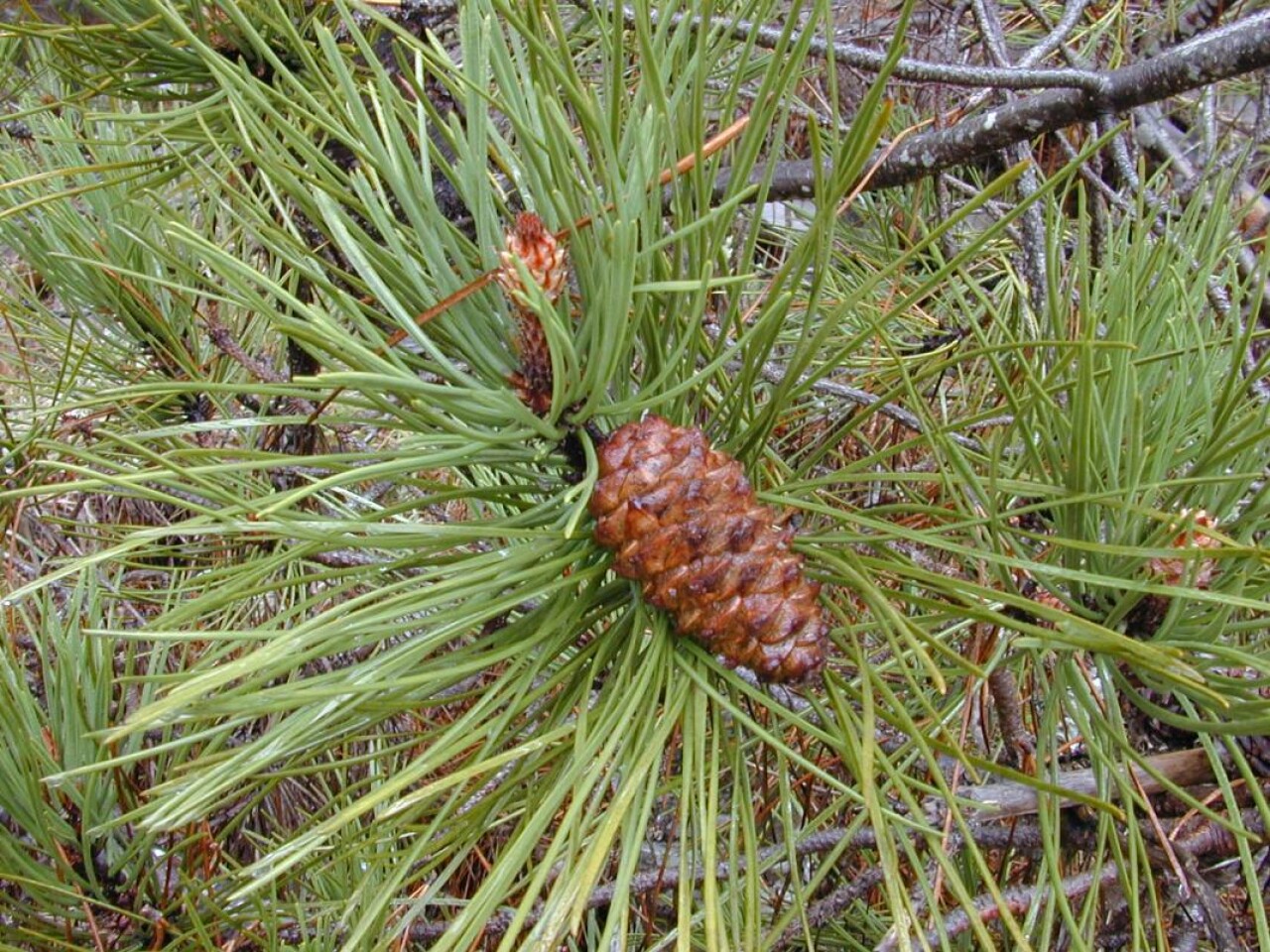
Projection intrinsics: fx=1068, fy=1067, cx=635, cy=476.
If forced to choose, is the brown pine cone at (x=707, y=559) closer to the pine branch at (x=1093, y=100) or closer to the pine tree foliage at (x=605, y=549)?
the pine tree foliage at (x=605, y=549)

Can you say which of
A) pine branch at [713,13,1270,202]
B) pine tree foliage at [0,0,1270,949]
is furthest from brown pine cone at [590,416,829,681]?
pine branch at [713,13,1270,202]

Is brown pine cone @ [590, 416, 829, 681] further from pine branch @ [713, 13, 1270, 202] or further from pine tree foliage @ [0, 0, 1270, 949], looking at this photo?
pine branch @ [713, 13, 1270, 202]

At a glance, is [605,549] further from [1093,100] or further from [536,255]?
[1093,100]

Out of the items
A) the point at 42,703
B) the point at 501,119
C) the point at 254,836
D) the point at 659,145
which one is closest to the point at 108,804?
the point at 254,836

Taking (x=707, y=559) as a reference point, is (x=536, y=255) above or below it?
above

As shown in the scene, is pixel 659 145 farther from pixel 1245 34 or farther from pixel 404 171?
pixel 1245 34

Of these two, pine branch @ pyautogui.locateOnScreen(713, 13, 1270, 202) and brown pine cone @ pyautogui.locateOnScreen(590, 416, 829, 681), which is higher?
pine branch @ pyautogui.locateOnScreen(713, 13, 1270, 202)

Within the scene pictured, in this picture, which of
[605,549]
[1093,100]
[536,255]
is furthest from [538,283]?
[1093,100]

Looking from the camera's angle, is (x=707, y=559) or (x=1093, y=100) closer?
(x=707, y=559)
